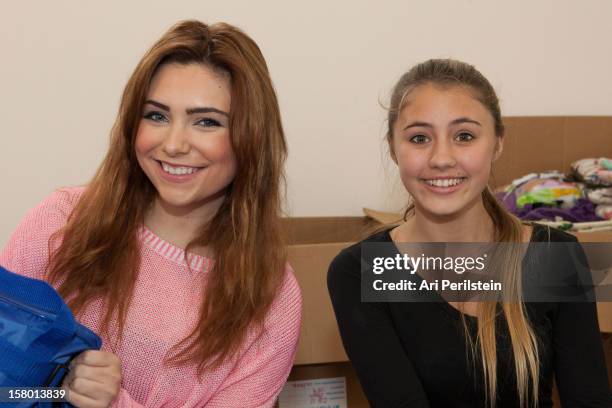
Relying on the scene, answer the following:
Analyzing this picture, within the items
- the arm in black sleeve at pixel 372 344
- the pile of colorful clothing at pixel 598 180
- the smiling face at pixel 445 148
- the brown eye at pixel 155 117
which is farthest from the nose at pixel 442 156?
the pile of colorful clothing at pixel 598 180

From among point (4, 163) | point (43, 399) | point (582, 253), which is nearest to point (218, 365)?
point (43, 399)

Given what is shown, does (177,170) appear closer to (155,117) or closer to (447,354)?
(155,117)

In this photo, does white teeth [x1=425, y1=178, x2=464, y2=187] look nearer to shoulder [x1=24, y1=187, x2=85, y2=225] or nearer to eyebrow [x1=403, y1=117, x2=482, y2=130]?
eyebrow [x1=403, y1=117, x2=482, y2=130]

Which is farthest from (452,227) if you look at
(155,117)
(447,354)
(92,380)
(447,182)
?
(92,380)

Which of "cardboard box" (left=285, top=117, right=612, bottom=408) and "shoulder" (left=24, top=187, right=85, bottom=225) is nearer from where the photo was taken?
"shoulder" (left=24, top=187, right=85, bottom=225)

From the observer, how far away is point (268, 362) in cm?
119

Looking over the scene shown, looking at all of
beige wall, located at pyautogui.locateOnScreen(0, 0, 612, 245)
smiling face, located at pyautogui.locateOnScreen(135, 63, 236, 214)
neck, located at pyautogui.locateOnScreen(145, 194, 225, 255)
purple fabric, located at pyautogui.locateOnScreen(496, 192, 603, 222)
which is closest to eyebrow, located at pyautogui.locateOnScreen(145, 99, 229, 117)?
smiling face, located at pyautogui.locateOnScreen(135, 63, 236, 214)

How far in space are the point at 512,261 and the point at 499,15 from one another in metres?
1.09

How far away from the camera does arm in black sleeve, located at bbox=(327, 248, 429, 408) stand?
1.15 m

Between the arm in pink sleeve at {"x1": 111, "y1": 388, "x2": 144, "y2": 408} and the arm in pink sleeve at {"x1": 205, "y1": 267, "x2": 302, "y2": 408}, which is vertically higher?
the arm in pink sleeve at {"x1": 205, "y1": 267, "x2": 302, "y2": 408}

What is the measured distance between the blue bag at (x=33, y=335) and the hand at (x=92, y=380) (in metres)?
0.02

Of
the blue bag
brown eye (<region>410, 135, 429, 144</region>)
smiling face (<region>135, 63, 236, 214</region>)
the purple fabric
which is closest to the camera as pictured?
the blue bag

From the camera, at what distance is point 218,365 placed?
3.81 ft

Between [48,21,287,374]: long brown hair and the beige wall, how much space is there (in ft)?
2.48
